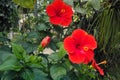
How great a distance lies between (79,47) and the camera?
4.28 ft

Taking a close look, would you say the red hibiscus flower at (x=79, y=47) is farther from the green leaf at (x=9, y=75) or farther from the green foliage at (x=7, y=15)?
the green foliage at (x=7, y=15)

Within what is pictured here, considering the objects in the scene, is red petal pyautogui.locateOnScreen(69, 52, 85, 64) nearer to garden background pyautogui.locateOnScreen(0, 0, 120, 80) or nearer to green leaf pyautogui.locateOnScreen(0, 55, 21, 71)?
garden background pyautogui.locateOnScreen(0, 0, 120, 80)

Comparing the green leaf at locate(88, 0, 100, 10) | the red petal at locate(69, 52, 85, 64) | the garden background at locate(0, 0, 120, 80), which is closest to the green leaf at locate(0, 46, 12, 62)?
the garden background at locate(0, 0, 120, 80)

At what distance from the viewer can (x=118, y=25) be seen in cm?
204

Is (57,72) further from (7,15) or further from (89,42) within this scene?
(7,15)

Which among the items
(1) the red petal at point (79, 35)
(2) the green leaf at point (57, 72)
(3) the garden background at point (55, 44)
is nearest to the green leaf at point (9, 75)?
(3) the garden background at point (55, 44)

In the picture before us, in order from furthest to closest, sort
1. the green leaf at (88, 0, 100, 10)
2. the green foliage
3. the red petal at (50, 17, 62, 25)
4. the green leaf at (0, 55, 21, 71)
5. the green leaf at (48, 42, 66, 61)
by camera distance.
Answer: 1. the green foliage
2. the green leaf at (88, 0, 100, 10)
3. the red petal at (50, 17, 62, 25)
4. the green leaf at (48, 42, 66, 61)
5. the green leaf at (0, 55, 21, 71)

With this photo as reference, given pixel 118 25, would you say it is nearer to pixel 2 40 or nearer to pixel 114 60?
pixel 114 60

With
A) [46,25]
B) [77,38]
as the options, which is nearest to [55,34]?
[46,25]

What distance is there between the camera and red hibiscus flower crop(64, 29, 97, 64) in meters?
1.22

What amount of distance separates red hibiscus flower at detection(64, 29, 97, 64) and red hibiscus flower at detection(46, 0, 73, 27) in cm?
12

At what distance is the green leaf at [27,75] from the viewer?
114 centimetres

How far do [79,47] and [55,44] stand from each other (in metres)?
0.27

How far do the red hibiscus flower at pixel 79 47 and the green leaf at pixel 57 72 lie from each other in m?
0.05
